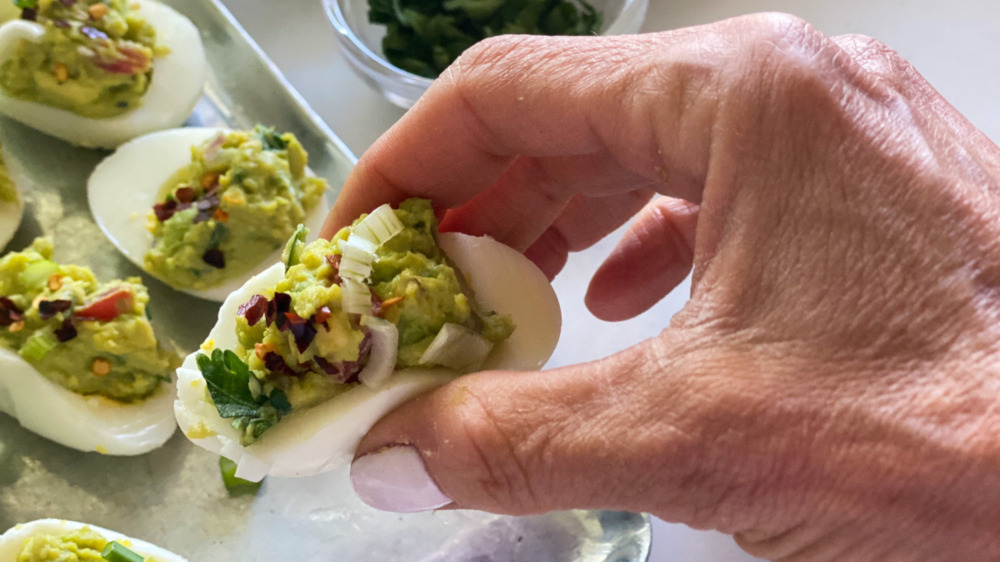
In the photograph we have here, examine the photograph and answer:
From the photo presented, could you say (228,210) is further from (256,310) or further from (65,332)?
(256,310)

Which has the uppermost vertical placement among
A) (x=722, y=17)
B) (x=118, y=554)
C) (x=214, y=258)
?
(x=722, y=17)

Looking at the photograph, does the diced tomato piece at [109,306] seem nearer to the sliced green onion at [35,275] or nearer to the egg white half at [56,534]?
the sliced green onion at [35,275]

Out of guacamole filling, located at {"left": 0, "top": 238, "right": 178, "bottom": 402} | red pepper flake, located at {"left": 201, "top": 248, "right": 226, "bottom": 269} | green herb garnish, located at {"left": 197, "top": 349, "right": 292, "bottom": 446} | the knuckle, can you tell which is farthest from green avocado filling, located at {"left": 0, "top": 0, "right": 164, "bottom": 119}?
the knuckle

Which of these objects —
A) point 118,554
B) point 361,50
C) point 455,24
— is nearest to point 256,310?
point 118,554

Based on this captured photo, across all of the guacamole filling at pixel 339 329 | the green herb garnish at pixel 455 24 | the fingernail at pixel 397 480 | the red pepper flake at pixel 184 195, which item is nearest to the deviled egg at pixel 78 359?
the red pepper flake at pixel 184 195

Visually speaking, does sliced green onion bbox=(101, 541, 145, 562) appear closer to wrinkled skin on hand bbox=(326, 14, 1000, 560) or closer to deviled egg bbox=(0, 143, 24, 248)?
wrinkled skin on hand bbox=(326, 14, 1000, 560)

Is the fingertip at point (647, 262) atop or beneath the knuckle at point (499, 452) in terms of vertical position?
beneath
